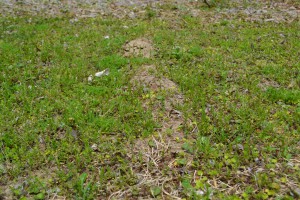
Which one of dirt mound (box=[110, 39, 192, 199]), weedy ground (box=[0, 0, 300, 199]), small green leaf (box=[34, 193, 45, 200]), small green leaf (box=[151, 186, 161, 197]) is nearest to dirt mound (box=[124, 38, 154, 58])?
weedy ground (box=[0, 0, 300, 199])

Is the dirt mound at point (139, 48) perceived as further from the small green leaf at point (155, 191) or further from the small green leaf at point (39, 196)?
the small green leaf at point (39, 196)

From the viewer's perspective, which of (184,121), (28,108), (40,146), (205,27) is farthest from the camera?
(205,27)

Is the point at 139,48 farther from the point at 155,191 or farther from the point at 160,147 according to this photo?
the point at 155,191

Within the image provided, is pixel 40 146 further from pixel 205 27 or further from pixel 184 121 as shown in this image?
pixel 205 27

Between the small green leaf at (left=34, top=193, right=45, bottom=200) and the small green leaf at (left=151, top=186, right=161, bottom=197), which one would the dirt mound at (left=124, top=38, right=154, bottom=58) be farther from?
the small green leaf at (left=34, top=193, right=45, bottom=200)

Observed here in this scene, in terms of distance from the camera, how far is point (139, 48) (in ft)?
26.8

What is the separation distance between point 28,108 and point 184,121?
3.04 metres

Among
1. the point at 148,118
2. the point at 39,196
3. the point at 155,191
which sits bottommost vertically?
the point at 39,196

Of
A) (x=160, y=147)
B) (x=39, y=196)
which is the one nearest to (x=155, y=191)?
(x=160, y=147)

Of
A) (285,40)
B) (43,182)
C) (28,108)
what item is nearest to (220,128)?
(43,182)

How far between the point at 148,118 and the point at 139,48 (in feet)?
10.8

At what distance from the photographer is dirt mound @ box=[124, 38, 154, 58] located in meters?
7.84

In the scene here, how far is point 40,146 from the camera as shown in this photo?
4891mm

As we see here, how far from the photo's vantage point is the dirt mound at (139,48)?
7.84m
